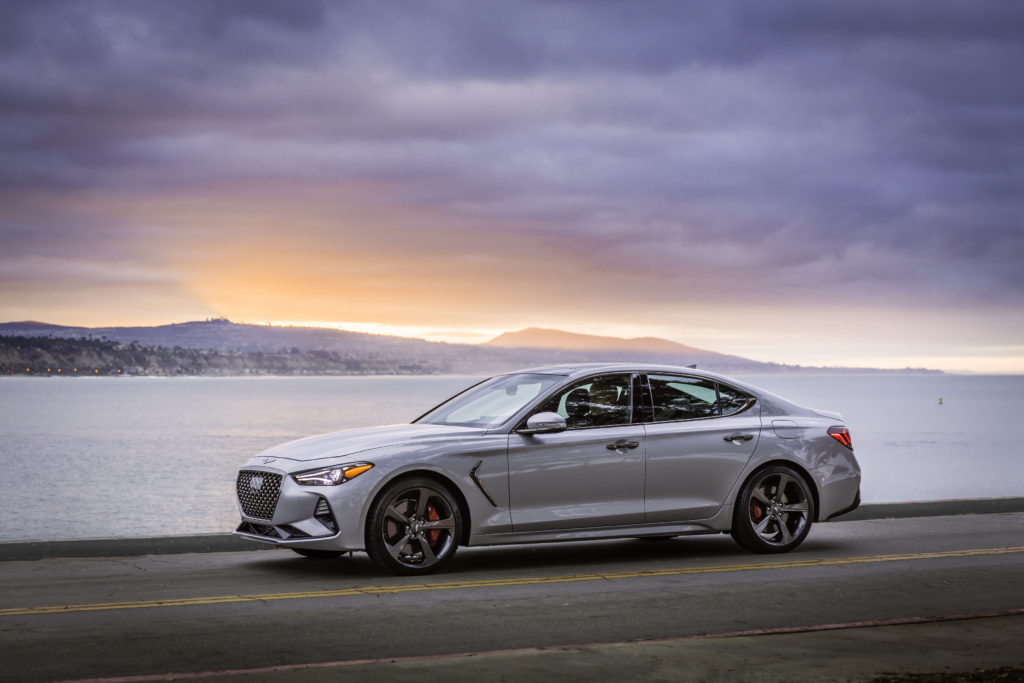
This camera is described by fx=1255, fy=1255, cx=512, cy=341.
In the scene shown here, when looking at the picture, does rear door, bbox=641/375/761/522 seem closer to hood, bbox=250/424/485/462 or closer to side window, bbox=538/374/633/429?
side window, bbox=538/374/633/429

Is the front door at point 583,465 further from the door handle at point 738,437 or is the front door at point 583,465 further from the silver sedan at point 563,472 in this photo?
the door handle at point 738,437

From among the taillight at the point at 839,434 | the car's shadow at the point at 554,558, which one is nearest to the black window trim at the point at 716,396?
the taillight at the point at 839,434

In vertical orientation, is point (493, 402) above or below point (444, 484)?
above

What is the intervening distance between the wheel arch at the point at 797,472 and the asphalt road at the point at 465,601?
17.9 inches

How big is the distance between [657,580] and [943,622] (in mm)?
2443

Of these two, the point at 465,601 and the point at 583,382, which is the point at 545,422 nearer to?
the point at 583,382

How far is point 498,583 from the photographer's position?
31.1 feet

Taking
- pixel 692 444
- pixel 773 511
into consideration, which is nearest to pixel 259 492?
pixel 692 444

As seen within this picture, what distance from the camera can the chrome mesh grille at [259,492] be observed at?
9828mm

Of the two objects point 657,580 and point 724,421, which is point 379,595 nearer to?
point 657,580

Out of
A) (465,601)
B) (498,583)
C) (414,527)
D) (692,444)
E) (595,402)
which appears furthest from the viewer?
(692,444)

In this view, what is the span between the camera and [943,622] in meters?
7.72

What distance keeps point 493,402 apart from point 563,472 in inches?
40.8

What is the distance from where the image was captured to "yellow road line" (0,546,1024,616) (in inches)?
331
